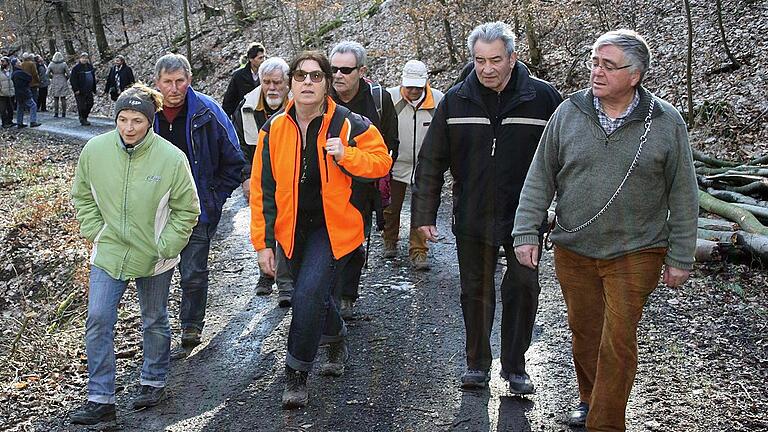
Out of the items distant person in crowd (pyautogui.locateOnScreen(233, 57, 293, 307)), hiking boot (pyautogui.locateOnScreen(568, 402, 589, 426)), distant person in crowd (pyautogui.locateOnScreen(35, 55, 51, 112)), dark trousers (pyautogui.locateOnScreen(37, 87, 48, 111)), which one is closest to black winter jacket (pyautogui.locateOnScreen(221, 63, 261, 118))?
distant person in crowd (pyautogui.locateOnScreen(233, 57, 293, 307))

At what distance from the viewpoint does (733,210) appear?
28.6 feet

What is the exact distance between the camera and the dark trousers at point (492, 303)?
513cm

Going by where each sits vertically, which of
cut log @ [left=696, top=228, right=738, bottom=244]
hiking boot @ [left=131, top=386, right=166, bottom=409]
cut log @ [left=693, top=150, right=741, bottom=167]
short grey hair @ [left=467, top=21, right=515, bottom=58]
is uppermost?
short grey hair @ [left=467, top=21, right=515, bottom=58]

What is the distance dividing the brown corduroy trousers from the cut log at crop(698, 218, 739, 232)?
447 centimetres

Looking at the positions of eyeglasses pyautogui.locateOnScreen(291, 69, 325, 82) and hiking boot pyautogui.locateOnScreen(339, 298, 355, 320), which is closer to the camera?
eyeglasses pyautogui.locateOnScreen(291, 69, 325, 82)

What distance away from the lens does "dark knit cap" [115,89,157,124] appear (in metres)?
5.12

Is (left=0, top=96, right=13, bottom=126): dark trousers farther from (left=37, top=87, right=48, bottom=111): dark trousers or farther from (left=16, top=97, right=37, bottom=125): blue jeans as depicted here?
(left=37, top=87, right=48, bottom=111): dark trousers

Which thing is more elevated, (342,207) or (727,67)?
(727,67)

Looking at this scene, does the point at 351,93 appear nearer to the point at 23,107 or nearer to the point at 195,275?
the point at 195,275

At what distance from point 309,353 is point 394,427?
0.70 m

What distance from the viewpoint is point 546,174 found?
4.46 metres

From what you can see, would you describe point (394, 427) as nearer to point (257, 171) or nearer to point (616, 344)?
point (616, 344)

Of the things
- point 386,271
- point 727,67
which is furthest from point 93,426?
point 727,67

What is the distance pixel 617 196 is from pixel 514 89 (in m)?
1.12
